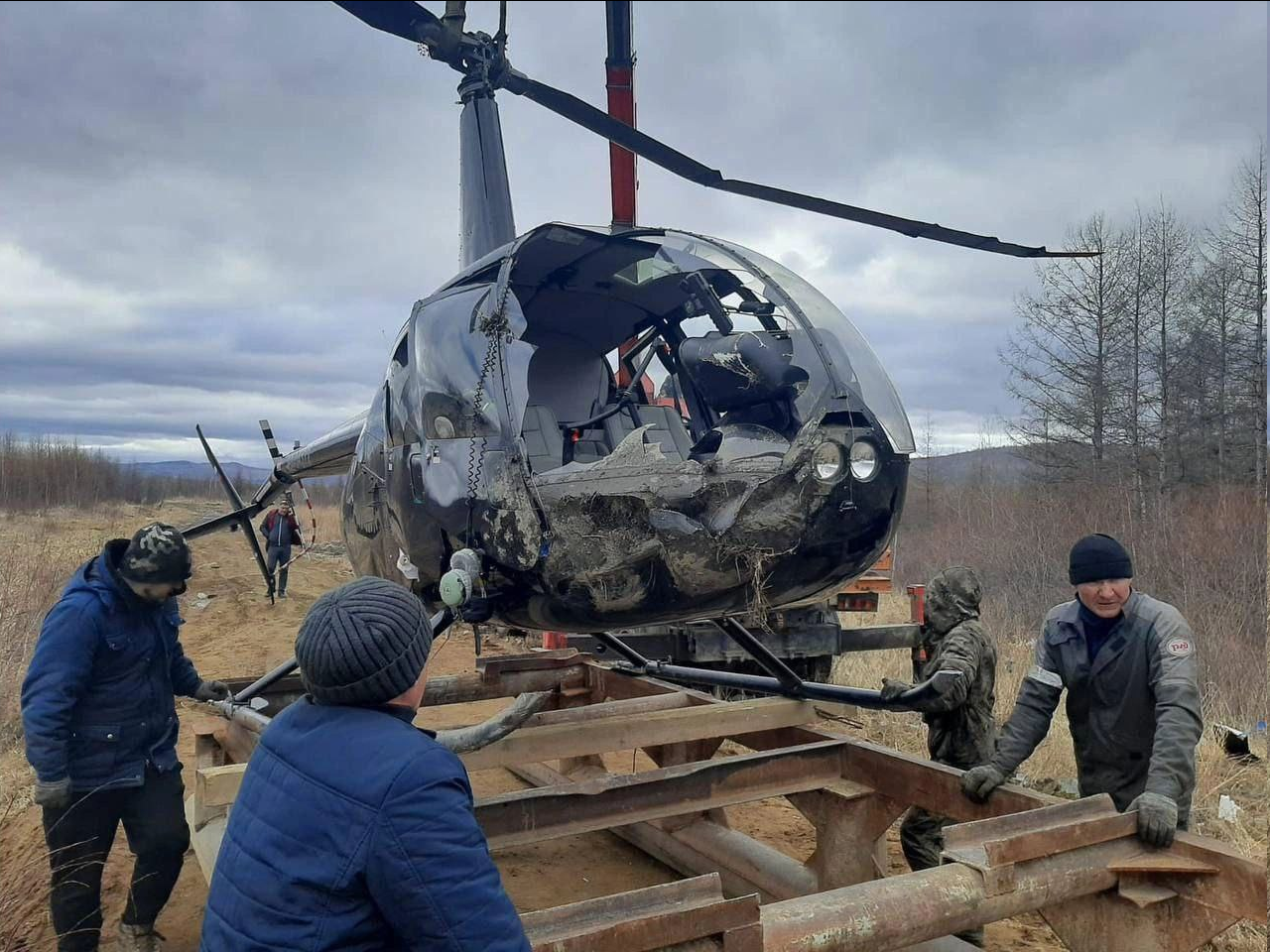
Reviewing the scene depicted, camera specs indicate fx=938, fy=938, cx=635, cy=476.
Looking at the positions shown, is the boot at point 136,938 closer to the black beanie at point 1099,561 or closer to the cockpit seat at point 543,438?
the cockpit seat at point 543,438

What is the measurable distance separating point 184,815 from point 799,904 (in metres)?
2.74

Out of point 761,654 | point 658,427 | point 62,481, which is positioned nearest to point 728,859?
point 761,654

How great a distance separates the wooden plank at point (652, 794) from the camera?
301 cm

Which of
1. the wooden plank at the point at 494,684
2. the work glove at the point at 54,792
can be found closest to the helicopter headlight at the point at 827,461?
the wooden plank at the point at 494,684

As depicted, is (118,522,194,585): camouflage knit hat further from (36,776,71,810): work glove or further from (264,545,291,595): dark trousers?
(264,545,291,595): dark trousers

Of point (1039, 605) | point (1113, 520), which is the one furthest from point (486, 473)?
point (1113, 520)

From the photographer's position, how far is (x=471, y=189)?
5.59 meters

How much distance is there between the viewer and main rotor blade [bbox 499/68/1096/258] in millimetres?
3871

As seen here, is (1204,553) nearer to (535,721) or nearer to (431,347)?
(535,721)

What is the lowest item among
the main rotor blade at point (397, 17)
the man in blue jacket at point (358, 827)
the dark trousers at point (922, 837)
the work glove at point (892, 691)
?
the dark trousers at point (922, 837)

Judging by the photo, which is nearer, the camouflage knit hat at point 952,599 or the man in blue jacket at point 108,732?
the man in blue jacket at point 108,732

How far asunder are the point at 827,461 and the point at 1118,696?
1342 mm

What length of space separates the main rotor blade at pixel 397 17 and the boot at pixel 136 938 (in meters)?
4.14

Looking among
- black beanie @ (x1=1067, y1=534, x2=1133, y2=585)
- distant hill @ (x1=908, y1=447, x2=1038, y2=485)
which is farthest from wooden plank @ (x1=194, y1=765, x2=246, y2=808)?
distant hill @ (x1=908, y1=447, x2=1038, y2=485)
